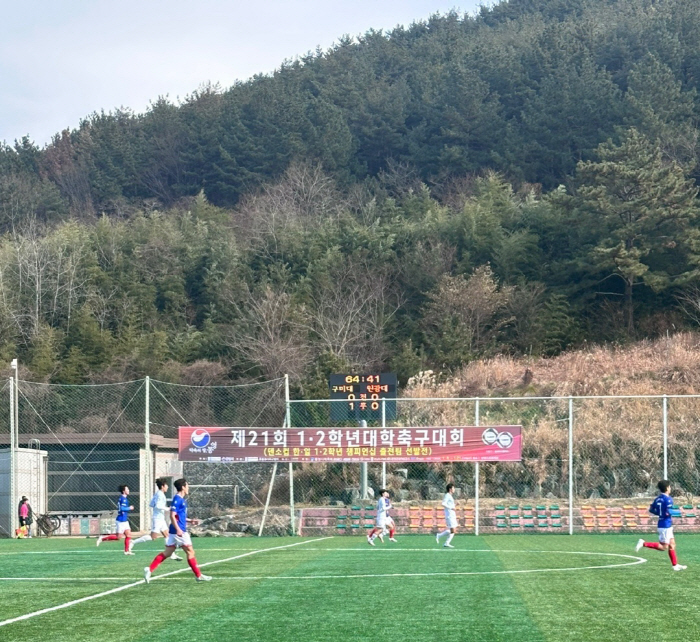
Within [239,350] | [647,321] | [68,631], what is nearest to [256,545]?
[68,631]

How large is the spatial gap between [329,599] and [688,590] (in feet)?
13.7

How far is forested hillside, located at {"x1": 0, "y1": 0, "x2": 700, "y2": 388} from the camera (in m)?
55.9

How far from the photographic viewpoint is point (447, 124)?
87688mm

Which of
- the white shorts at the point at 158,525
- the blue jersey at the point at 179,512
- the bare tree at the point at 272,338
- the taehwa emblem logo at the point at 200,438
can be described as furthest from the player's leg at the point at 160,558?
the bare tree at the point at 272,338

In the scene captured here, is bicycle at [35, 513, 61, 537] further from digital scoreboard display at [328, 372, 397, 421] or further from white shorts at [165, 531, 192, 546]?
white shorts at [165, 531, 192, 546]

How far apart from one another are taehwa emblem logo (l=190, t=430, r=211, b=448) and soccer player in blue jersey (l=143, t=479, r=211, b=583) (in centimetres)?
1626

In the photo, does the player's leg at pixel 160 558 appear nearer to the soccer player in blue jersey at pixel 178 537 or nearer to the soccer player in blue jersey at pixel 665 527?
the soccer player in blue jersey at pixel 178 537

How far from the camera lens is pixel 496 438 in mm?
28969

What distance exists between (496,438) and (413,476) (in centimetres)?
644

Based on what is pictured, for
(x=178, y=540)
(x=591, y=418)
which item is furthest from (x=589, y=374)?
(x=178, y=540)

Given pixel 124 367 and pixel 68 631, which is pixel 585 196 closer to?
pixel 124 367

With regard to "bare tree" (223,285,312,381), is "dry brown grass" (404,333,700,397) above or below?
below

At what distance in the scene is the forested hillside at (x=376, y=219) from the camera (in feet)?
183

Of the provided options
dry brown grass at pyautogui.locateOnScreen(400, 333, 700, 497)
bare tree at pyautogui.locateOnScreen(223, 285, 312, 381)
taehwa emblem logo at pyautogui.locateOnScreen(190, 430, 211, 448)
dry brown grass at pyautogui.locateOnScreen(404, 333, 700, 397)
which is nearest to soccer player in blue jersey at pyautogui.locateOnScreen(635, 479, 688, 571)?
taehwa emblem logo at pyautogui.locateOnScreen(190, 430, 211, 448)
